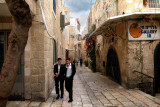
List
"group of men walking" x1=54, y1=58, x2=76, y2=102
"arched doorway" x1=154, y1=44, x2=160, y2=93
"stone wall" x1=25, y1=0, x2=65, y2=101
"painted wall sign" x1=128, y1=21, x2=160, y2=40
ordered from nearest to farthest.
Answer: "stone wall" x1=25, y1=0, x2=65, y2=101
"group of men walking" x1=54, y1=58, x2=76, y2=102
"painted wall sign" x1=128, y1=21, x2=160, y2=40
"arched doorway" x1=154, y1=44, x2=160, y2=93

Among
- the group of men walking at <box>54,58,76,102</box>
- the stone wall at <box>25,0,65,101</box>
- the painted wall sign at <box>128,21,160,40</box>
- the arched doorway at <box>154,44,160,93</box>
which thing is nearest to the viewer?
the stone wall at <box>25,0,65,101</box>

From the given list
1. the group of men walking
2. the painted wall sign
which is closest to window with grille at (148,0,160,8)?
the painted wall sign

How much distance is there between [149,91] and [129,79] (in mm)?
1233

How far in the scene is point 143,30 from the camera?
645 cm

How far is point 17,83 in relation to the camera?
439 centimetres

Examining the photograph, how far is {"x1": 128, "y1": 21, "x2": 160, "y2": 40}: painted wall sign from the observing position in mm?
6348

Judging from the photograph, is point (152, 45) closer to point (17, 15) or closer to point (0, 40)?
point (17, 15)

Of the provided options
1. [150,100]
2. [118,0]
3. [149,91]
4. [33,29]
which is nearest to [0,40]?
[33,29]

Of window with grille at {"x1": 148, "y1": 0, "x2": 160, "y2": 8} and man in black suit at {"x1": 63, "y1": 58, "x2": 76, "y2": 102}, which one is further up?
window with grille at {"x1": 148, "y1": 0, "x2": 160, "y2": 8}

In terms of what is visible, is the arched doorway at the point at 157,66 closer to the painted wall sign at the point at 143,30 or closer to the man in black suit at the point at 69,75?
the painted wall sign at the point at 143,30

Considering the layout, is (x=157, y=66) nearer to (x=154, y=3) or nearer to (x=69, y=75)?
(x=154, y=3)

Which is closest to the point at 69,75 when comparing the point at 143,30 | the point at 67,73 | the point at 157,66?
the point at 67,73

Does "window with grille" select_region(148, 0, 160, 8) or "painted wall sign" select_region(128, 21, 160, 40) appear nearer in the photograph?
"painted wall sign" select_region(128, 21, 160, 40)

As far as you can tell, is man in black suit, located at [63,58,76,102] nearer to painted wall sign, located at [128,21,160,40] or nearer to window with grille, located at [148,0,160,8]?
painted wall sign, located at [128,21,160,40]
